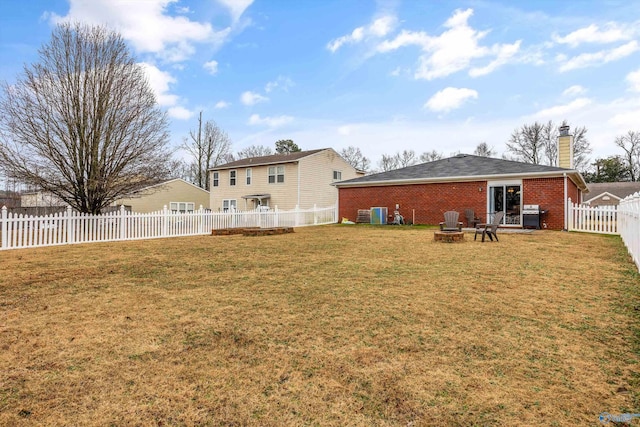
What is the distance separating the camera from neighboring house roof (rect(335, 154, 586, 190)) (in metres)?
15.2

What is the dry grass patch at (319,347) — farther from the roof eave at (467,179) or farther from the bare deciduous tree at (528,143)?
the bare deciduous tree at (528,143)

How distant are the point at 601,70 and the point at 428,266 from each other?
16495 mm

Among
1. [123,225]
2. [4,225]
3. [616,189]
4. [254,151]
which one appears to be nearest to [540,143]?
[616,189]

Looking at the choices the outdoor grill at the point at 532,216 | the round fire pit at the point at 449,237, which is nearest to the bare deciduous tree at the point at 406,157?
the outdoor grill at the point at 532,216

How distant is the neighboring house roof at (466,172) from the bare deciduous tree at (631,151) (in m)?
38.2

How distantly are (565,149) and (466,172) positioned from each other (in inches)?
242

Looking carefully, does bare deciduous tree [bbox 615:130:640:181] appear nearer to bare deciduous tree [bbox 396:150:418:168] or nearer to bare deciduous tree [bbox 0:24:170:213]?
bare deciduous tree [bbox 396:150:418:168]

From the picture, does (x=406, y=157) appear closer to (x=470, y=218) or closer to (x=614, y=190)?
(x=614, y=190)

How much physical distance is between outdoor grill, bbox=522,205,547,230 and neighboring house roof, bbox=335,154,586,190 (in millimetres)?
1492

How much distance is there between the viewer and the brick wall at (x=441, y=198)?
14875mm

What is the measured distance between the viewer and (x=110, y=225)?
11359 millimetres

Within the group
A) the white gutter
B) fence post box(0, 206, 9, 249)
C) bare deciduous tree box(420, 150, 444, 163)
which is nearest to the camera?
fence post box(0, 206, 9, 249)

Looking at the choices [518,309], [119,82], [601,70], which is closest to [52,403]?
[518,309]


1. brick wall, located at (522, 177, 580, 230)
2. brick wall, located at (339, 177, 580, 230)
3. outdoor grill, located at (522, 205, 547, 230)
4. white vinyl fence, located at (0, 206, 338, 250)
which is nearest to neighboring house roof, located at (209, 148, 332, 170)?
brick wall, located at (339, 177, 580, 230)
